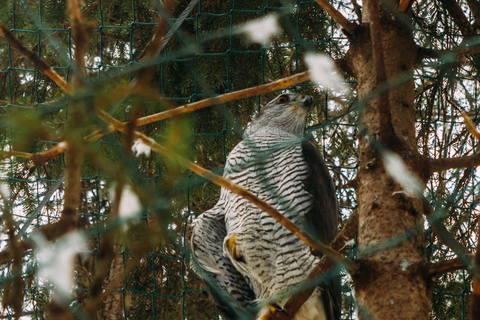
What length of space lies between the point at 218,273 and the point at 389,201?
1.20 m

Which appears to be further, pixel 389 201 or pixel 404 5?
pixel 404 5

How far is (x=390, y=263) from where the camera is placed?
1.89m

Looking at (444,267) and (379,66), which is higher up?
(379,66)

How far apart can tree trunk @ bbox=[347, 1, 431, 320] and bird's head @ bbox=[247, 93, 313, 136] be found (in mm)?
1143

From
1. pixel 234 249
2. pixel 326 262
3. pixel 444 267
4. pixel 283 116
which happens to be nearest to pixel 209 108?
pixel 283 116

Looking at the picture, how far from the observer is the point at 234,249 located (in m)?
2.93

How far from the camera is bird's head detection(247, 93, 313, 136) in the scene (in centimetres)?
361

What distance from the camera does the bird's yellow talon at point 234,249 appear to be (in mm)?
2928

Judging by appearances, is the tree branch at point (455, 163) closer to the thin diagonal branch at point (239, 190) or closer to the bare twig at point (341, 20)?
the thin diagonal branch at point (239, 190)

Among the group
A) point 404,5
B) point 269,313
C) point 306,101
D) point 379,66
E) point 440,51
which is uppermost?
point 306,101

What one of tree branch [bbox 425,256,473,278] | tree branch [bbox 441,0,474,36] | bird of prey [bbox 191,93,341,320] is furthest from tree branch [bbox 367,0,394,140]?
tree branch [bbox 441,0,474,36]

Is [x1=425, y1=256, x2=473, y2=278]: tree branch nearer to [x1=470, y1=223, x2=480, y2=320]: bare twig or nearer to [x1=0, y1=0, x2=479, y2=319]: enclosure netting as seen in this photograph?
[x1=470, y1=223, x2=480, y2=320]: bare twig

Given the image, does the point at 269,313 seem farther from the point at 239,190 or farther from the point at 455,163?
the point at 239,190

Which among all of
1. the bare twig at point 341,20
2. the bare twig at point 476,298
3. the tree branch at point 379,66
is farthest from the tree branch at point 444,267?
the bare twig at point 341,20
